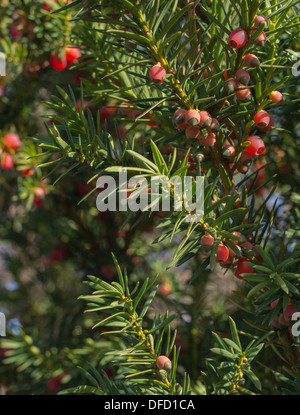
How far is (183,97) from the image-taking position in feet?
1.38

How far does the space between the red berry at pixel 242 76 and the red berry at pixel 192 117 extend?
5 cm

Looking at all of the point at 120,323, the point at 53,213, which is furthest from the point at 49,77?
the point at 120,323

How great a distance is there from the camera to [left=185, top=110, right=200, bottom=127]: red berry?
408 millimetres

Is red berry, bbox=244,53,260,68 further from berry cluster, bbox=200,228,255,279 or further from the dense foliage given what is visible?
berry cluster, bbox=200,228,255,279

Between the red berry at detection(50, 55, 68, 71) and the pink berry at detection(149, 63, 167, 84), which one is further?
the red berry at detection(50, 55, 68, 71)

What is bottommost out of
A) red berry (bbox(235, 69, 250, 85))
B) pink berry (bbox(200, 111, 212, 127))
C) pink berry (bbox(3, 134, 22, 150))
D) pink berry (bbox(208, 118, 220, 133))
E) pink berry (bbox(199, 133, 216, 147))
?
pink berry (bbox(3, 134, 22, 150))

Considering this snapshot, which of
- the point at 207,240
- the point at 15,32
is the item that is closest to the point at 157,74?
the point at 207,240

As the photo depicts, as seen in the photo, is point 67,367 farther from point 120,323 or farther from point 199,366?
point 120,323

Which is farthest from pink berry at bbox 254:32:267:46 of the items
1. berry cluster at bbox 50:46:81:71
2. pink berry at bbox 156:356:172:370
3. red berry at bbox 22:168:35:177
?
red berry at bbox 22:168:35:177

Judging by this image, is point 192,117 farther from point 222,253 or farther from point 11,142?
point 11,142

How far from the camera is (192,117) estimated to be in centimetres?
41

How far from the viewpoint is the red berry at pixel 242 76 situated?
0.41 meters

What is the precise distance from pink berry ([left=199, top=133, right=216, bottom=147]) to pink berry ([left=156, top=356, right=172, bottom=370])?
20cm
